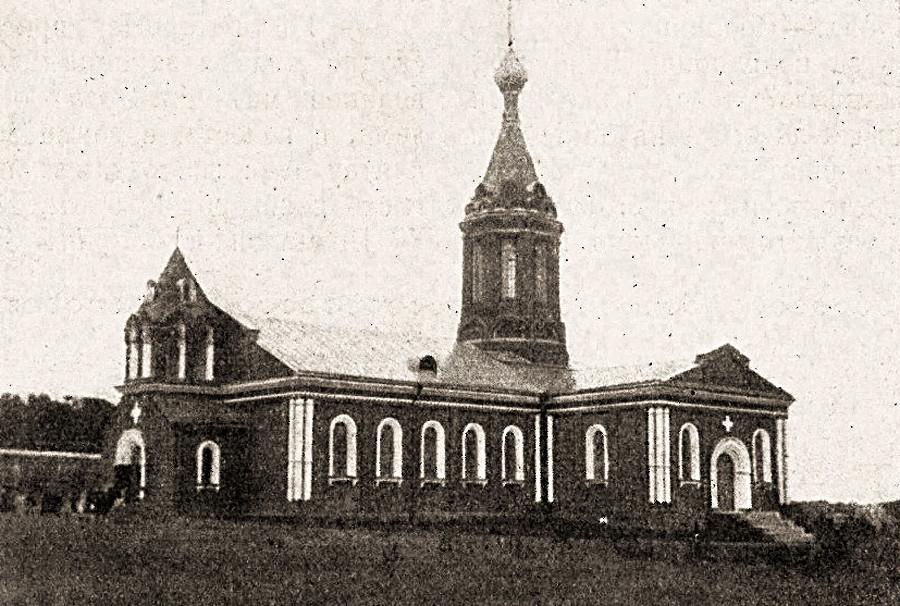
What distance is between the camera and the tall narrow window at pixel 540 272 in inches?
2029

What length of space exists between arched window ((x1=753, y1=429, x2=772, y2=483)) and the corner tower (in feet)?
28.1

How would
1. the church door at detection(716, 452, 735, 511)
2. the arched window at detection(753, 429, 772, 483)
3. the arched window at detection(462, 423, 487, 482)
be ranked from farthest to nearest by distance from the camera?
1. the arched window at detection(753, 429, 772, 483)
2. the arched window at detection(462, 423, 487, 482)
3. the church door at detection(716, 452, 735, 511)

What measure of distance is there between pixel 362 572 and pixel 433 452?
19825 mm

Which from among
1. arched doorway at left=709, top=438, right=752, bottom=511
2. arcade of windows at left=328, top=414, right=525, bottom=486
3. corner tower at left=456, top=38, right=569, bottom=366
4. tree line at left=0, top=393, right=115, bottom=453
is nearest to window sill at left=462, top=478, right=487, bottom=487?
arcade of windows at left=328, top=414, right=525, bottom=486

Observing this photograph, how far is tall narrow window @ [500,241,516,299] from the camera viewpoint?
51.3 m

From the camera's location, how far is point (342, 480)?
139ft

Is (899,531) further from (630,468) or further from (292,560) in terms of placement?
(292,560)

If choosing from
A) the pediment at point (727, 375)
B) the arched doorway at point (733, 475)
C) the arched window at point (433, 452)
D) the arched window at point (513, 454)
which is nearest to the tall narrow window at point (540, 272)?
the arched window at point (513, 454)

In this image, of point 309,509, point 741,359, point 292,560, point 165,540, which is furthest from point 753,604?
point 741,359

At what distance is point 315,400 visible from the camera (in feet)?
137

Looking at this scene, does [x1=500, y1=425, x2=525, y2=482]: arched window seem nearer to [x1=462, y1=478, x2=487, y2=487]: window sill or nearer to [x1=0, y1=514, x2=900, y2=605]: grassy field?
[x1=462, y1=478, x2=487, y2=487]: window sill

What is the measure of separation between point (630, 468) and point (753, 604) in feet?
74.8

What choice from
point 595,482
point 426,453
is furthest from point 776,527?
point 426,453

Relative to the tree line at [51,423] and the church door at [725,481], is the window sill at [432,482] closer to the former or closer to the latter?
the church door at [725,481]
